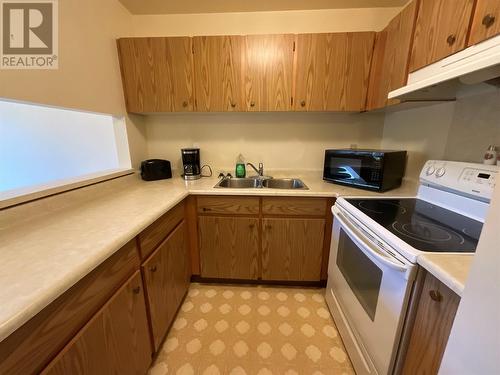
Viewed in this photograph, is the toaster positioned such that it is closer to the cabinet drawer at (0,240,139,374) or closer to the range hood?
the cabinet drawer at (0,240,139,374)

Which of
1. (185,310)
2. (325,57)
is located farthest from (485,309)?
(325,57)

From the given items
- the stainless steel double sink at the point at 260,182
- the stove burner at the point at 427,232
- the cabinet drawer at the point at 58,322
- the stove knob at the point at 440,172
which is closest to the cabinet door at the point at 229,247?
the stainless steel double sink at the point at 260,182

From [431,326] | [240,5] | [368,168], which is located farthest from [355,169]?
[240,5]

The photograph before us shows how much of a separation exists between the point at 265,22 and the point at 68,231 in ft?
6.79

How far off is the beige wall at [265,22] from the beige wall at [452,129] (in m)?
0.84

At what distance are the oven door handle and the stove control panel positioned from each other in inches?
20.9

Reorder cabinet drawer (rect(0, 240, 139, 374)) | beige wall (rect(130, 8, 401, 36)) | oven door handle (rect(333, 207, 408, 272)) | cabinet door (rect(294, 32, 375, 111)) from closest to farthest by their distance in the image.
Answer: cabinet drawer (rect(0, 240, 139, 374))
oven door handle (rect(333, 207, 408, 272))
cabinet door (rect(294, 32, 375, 111))
beige wall (rect(130, 8, 401, 36))

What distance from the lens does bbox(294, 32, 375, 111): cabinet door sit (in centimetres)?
160

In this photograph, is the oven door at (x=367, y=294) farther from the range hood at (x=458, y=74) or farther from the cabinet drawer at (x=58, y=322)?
the cabinet drawer at (x=58, y=322)

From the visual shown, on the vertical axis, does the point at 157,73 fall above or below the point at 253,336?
above

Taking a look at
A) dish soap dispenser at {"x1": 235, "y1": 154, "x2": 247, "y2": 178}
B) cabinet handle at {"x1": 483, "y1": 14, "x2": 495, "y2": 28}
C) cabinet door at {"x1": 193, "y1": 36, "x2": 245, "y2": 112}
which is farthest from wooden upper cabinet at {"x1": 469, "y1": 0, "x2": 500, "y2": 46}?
dish soap dispenser at {"x1": 235, "y1": 154, "x2": 247, "y2": 178}

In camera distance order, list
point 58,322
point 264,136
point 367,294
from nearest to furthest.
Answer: point 58,322, point 367,294, point 264,136

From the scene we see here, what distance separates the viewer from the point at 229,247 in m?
1.70

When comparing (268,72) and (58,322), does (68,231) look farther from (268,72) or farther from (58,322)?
(268,72)
